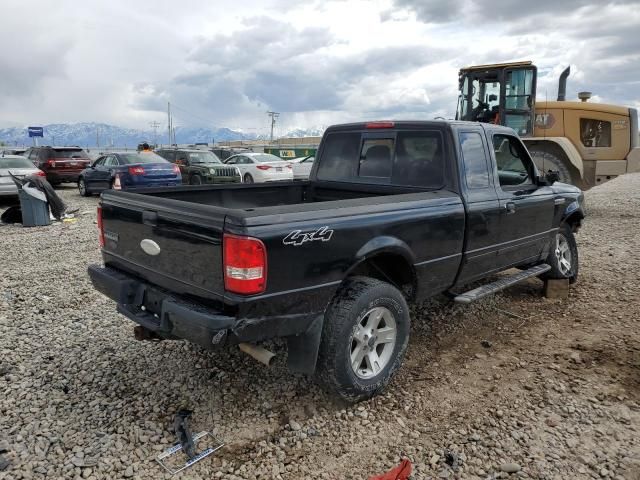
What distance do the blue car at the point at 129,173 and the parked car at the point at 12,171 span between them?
1889 mm

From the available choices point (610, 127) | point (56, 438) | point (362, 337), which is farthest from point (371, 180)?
point (610, 127)

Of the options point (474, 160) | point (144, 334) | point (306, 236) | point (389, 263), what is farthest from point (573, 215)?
point (144, 334)

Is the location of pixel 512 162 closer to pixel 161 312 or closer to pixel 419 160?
pixel 419 160

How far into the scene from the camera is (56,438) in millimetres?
3014

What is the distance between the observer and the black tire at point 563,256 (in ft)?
18.8

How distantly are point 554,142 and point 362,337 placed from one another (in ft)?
33.1

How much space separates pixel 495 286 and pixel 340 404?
6.51ft

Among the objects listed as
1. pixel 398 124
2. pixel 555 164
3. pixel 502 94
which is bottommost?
pixel 555 164

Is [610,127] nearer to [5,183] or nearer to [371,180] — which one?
[371,180]

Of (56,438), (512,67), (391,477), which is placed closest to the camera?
(391,477)

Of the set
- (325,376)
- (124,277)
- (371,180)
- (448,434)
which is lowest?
(448,434)

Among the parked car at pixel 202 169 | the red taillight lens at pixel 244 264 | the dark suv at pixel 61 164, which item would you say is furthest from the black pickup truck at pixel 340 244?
the dark suv at pixel 61 164

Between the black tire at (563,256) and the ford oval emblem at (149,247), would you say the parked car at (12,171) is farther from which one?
the black tire at (563,256)

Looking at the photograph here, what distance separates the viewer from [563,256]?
19.8 feet
